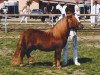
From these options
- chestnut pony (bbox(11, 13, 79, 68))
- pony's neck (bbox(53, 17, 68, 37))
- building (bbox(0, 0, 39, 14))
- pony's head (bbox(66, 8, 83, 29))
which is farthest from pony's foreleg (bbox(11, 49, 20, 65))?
building (bbox(0, 0, 39, 14))

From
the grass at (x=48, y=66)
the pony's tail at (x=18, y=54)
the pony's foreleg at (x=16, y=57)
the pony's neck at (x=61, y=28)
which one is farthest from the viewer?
the pony's foreleg at (x=16, y=57)

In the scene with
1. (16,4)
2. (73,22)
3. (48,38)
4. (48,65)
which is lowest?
(16,4)

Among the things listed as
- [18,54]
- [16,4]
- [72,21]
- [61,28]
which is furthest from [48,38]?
[16,4]

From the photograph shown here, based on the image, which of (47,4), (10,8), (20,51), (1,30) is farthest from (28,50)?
(10,8)

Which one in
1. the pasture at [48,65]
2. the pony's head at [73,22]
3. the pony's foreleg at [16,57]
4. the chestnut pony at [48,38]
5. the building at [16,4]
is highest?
the pony's head at [73,22]

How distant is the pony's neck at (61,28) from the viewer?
11977 mm

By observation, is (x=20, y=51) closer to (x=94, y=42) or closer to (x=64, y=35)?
(x=64, y=35)

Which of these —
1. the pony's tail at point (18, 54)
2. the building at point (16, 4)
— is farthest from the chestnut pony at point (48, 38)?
the building at point (16, 4)

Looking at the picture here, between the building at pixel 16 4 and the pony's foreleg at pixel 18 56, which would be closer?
the pony's foreleg at pixel 18 56

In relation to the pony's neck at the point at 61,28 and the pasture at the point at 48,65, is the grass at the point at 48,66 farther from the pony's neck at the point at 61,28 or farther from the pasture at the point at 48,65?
the pony's neck at the point at 61,28

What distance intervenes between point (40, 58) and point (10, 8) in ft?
188

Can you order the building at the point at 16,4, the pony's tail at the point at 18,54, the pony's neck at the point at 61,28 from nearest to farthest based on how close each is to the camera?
1. the pony's neck at the point at 61,28
2. the pony's tail at the point at 18,54
3. the building at the point at 16,4

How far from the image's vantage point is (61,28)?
39.4ft

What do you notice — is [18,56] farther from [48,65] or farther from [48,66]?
[48,65]
